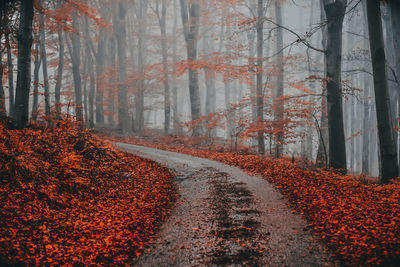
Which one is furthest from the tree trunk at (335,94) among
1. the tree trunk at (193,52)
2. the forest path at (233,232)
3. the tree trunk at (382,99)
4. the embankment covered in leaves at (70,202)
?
the tree trunk at (193,52)

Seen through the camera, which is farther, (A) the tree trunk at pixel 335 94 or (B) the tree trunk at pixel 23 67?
(A) the tree trunk at pixel 335 94

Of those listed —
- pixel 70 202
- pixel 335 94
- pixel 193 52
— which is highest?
pixel 193 52

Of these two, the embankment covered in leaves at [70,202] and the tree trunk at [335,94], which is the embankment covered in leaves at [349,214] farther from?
the embankment covered in leaves at [70,202]

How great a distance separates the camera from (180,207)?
21.0ft

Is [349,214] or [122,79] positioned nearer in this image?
[349,214]

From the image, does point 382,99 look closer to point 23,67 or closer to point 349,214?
point 349,214

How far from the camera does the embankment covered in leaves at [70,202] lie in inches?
167

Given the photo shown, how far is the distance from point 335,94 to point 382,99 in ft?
6.50

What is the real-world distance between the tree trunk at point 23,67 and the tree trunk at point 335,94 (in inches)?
415

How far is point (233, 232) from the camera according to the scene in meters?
4.98

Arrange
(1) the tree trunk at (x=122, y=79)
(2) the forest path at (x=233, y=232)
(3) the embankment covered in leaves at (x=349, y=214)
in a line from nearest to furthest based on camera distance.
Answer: (3) the embankment covered in leaves at (x=349, y=214) → (2) the forest path at (x=233, y=232) → (1) the tree trunk at (x=122, y=79)

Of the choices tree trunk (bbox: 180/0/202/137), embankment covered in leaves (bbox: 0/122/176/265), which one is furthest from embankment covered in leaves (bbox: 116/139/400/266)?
tree trunk (bbox: 180/0/202/137)

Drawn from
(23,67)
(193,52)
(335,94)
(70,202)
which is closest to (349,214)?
(70,202)

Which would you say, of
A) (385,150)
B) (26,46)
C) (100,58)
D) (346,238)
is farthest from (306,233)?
(100,58)
